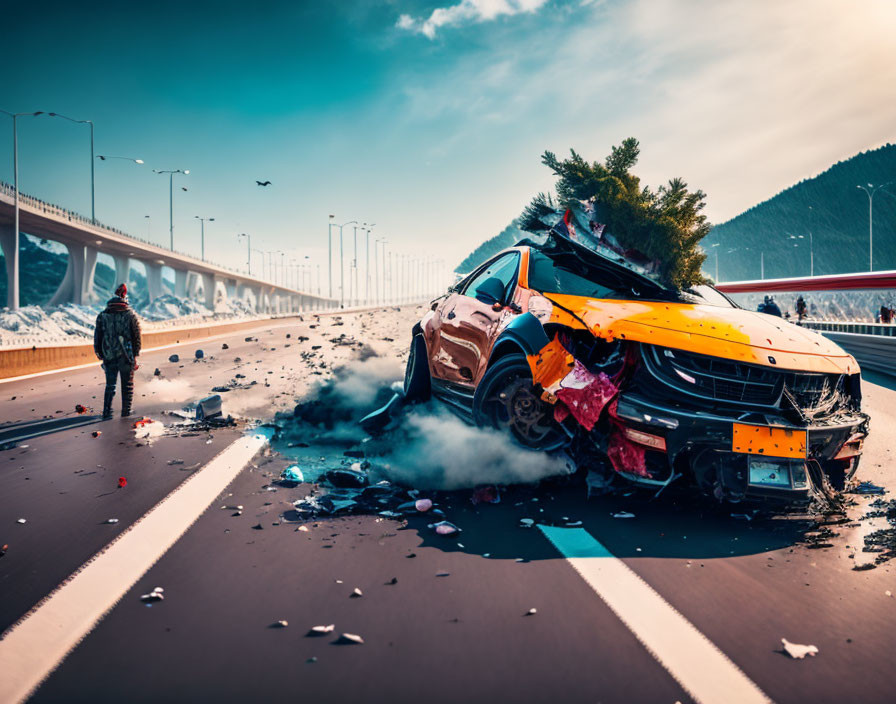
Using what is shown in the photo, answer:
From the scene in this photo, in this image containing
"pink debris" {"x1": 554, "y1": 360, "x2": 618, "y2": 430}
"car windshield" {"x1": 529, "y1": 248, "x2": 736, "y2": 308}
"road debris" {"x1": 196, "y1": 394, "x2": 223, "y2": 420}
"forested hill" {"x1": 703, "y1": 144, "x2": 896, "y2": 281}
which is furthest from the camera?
"forested hill" {"x1": 703, "y1": 144, "x2": 896, "y2": 281}

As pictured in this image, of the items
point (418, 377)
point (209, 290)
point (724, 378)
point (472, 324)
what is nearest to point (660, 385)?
point (724, 378)

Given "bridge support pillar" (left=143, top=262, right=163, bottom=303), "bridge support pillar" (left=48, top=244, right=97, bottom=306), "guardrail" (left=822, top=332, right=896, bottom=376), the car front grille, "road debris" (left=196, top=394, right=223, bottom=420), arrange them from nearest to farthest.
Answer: the car front grille → "road debris" (left=196, top=394, right=223, bottom=420) → "guardrail" (left=822, top=332, right=896, bottom=376) → "bridge support pillar" (left=48, top=244, right=97, bottom=306) → "bridge support pillar" (left=143, top=262, right=163, bottom=303)

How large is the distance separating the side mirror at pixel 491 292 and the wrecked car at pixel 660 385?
127 millimetres

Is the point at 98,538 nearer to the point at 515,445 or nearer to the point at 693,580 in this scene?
the point at 515,445

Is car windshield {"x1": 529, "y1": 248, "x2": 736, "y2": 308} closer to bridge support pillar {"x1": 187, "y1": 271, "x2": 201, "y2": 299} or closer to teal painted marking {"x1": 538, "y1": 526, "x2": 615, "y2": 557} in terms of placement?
teal painted marking {"x1": 538, "y1": 526, "x2": 615, "y2": 557}

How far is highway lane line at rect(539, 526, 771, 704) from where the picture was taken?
7.67 ft

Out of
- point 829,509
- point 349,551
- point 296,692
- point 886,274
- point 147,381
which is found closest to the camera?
point 296,692

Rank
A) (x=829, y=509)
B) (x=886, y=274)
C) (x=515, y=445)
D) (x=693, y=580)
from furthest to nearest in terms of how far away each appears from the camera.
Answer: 1. (x=886, y=274)
2. (x=515, y=445)
3. (x=829, y=509)
4. (x=693, y=580)

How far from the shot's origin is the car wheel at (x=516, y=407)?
4949mm

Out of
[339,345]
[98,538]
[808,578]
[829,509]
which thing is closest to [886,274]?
[339,345]

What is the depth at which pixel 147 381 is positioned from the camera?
13195 millimetres

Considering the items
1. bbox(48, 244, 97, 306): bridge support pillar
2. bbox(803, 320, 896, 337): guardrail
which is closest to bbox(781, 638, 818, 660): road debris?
bbox(803, 320, 896, 337): guardrail

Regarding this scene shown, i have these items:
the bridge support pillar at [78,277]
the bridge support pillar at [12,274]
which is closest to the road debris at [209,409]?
the bridge support pillar at [12,274]

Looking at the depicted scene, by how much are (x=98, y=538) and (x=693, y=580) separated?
354cm
